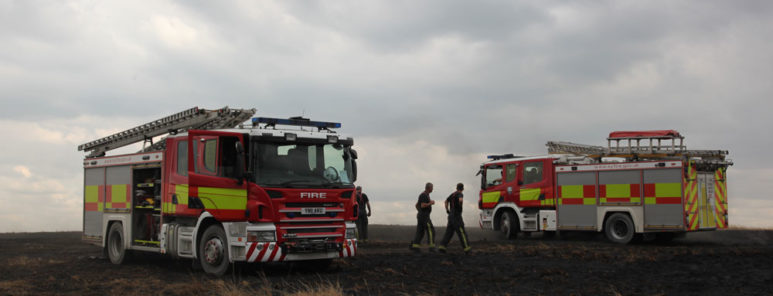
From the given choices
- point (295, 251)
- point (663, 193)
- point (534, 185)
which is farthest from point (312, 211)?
point (534, 185)

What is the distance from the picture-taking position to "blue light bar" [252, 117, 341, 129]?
14.0m

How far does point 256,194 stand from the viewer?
13.1 metres

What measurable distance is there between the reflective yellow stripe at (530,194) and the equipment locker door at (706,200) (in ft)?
A: 16.7

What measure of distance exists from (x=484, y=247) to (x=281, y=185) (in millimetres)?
8522

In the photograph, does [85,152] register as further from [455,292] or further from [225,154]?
[455,292]

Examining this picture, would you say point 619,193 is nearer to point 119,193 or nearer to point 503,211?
point 503,211

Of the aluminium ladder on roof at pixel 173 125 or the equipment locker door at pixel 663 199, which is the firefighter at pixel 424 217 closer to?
the aluminium ladder on roof at pixel 173 125

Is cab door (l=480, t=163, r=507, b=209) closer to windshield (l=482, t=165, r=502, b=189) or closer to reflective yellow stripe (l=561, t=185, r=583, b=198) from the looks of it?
windshield (l=482, t=165, r=502, b=189)

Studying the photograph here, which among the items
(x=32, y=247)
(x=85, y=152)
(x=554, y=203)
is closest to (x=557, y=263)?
(x=554, y=203)

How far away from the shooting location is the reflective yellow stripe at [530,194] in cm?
2386

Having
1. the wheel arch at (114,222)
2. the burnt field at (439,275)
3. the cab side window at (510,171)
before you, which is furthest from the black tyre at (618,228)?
the wheel arch at (114,222)

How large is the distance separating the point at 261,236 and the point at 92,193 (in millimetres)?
7358

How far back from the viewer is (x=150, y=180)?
16.2 meters

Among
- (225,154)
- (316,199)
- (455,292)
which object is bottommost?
(455,292)
